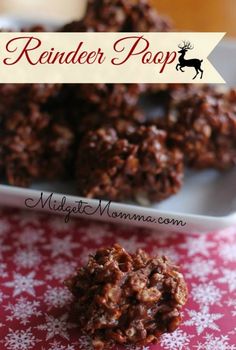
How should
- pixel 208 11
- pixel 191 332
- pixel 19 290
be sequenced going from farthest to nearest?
pixel 208 11, pixel 19 290, pixel 191 332

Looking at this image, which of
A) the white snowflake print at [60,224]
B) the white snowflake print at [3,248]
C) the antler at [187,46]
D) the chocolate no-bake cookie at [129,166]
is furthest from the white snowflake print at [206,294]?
the antler at [187,46]

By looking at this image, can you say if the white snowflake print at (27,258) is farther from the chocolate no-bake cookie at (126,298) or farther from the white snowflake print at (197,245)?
the white snowflake print at (197,245)

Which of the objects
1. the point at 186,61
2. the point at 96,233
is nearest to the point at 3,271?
the point at 96,233

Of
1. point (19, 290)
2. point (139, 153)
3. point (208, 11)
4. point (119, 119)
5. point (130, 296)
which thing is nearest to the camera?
point (130, 296)

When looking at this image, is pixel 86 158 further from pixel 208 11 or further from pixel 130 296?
pixel 208 11

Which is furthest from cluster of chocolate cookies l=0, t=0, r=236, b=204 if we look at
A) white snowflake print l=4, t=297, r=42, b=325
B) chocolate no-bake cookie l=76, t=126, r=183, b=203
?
white snowflake print l=4, t=297, r=42, b=325

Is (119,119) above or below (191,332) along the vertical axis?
above

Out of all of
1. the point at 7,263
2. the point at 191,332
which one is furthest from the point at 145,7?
the point at 191,332

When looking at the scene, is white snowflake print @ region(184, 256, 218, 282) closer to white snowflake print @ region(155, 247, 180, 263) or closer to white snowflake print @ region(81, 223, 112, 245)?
white snowflake print @ region(155, 247, 180, 263)
